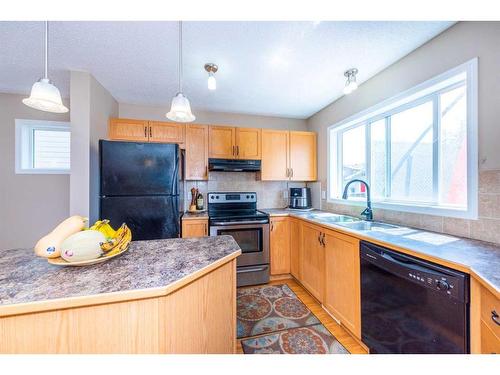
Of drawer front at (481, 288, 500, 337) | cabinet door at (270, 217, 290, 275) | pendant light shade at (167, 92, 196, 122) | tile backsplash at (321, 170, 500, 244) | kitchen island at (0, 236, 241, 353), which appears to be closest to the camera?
kitchen island at (0, 236, 241, 353)

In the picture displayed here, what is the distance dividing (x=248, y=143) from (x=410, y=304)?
7.71 feet

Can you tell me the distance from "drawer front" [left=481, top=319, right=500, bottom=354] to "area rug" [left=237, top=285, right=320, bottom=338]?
45.9 inches

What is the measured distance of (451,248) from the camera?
1094 millimetres

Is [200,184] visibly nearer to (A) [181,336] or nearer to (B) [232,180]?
(B) [232,180]

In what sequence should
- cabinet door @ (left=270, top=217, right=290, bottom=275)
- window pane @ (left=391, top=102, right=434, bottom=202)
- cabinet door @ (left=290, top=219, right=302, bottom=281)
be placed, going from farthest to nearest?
1. cabinet door @ (left=270, top=217, right=290, bottom=275)
2. cabinet door @ (left=290, top=219, right=302, bottom=281)
3. window pane @ (left=391, top=102, right=434, bottom=202)

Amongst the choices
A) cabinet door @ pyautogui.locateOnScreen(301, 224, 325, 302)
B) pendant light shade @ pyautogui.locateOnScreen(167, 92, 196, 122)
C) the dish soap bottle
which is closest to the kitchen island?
pendant light shade @ pyautogui.locateOnScreen(167, 92, 196, 122)

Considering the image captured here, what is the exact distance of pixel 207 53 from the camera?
1.67 meters

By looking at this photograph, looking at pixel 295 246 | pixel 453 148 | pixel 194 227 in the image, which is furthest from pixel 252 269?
pixel 453 148

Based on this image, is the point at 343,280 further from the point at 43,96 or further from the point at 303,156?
the point at 43,96

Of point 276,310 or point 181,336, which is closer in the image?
point 181,336

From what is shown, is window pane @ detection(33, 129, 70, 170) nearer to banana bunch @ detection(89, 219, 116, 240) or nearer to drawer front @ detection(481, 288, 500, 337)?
banana bunch @ detection(89, 219, 116, 240)

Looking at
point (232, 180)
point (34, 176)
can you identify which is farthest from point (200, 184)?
point (34, 176)

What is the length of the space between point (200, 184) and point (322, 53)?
2154 millimetres

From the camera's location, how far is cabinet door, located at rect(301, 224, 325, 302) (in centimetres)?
196
